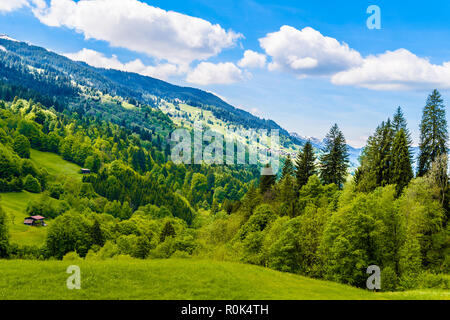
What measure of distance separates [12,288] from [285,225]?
42852mm

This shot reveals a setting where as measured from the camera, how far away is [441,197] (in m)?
53.6

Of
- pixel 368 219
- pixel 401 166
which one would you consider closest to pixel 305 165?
pixel 401 166

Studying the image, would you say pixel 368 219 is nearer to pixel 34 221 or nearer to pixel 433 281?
pixel 433 281

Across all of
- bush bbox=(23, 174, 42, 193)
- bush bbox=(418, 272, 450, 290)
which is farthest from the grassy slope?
bush bbox=(418, 272, 450, 290)

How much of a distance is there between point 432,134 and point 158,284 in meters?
62.2

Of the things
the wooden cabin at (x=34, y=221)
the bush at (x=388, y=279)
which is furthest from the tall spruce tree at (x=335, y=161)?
the wooden cabin at (x=34, y=221)

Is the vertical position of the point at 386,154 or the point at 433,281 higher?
the point at 386,154

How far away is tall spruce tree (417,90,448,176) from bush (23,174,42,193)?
187 m

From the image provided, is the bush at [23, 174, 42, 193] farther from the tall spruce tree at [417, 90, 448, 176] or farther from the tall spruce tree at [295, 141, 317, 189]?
the tall spruce tree at [417, 90, 448, 176]

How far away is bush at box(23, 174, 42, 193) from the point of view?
17188 cm

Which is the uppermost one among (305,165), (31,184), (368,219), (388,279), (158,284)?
(305,165)

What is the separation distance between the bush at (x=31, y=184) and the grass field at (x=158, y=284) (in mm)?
168482

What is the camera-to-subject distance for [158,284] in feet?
82.7
